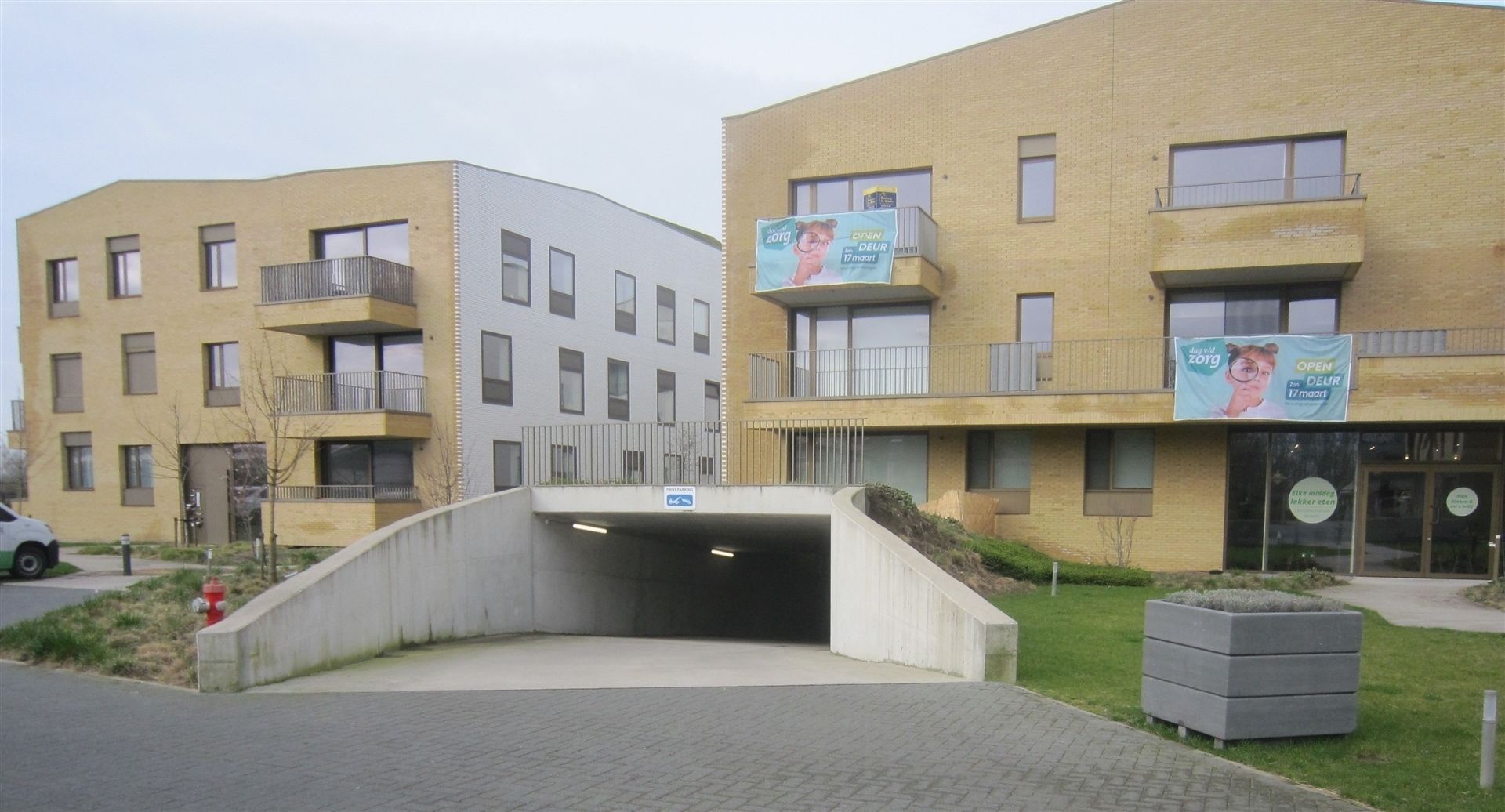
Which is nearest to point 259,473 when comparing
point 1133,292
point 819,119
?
point 819,119

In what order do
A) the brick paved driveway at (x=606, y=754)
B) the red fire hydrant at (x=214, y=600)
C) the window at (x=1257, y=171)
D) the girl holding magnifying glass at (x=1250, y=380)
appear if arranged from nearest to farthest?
A: 1. the brick paved driveway at (x=606, y=754)
2. the red fire hydrant at (x=214, y=600)
3. the girl holding magnifying glass at (x=1250, y=380)
4. the window at (x=1257, y=171)

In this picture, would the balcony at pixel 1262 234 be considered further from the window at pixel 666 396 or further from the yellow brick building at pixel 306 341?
the window at pixel 666 396

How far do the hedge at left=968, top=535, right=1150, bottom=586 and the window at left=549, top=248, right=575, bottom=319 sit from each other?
16.4 metres

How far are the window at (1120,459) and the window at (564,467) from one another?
10.9 metres

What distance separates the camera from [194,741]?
7184mm

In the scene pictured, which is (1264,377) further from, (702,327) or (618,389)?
(702,327)

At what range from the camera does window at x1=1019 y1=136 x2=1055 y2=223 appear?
21.1 meters

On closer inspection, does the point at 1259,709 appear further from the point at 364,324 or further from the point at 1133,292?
the point at 364,324

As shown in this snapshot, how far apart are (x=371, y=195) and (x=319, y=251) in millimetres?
2398

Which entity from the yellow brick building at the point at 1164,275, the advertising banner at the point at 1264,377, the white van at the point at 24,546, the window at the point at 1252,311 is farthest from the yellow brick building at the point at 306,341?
the window at the point at 1252,311

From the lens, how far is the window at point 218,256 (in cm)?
2770

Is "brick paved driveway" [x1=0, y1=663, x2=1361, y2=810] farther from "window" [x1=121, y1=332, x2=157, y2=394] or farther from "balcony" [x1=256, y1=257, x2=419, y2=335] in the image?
"window" [x1=121, y1=332, x2=157, y2=394]

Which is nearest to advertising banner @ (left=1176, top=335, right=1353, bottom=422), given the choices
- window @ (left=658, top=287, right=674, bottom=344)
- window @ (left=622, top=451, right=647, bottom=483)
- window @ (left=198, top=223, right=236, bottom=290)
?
window @ (left=622, top=451, right=647, bottom=483)

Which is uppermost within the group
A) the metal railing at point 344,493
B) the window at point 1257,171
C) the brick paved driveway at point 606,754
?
the window at point 1257,171
